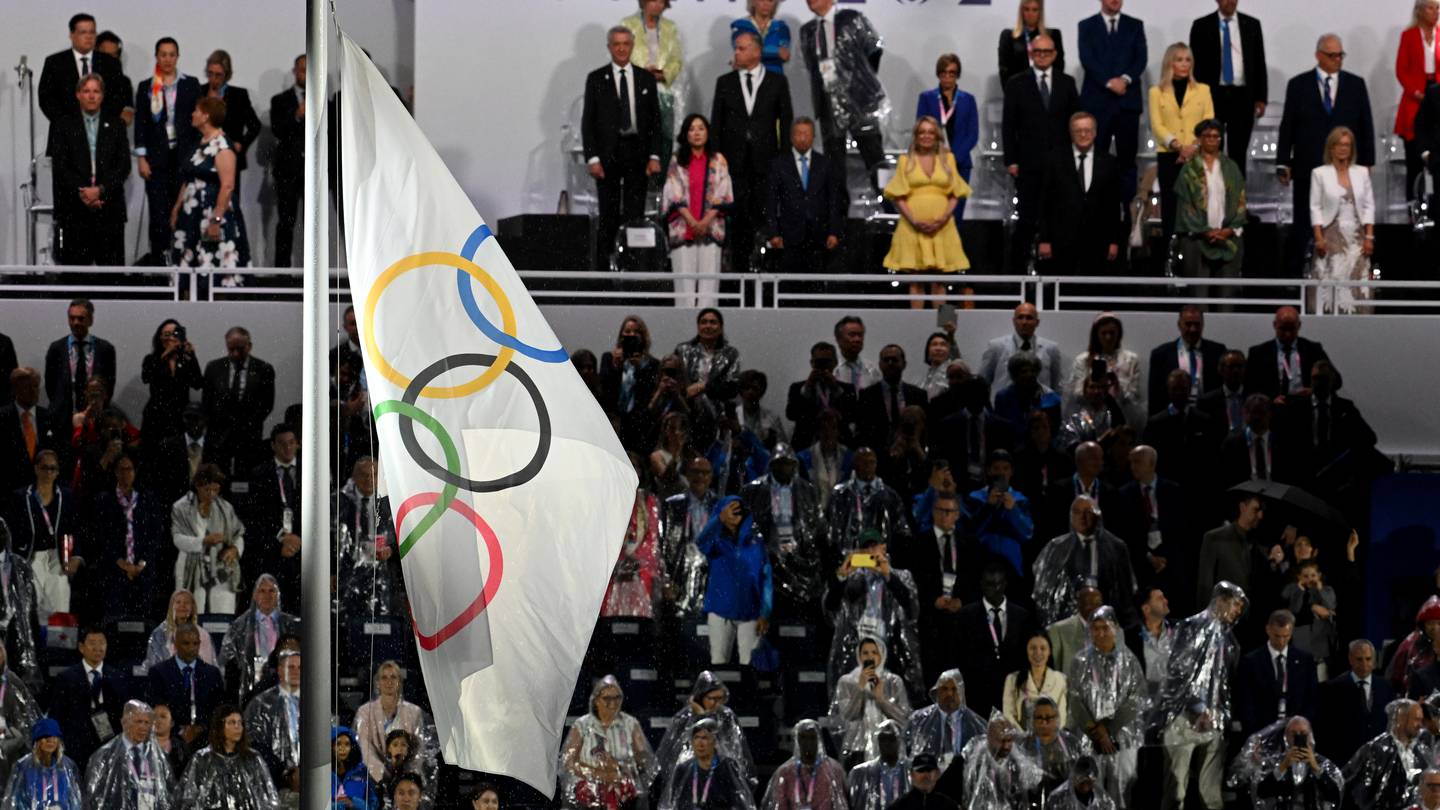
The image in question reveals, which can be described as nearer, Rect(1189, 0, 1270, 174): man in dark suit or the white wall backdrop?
Rect(1189, 0, 1270, 174): man in dark suit

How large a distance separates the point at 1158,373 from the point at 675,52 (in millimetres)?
4481

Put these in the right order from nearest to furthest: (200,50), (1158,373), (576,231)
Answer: (1158,373)
(576,231)
(200,50)

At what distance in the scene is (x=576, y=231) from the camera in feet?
58.2

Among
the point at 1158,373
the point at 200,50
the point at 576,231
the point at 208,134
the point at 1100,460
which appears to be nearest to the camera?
the point at 1100,460

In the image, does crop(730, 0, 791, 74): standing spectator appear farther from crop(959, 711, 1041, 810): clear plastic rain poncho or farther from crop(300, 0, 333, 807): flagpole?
crop(300, 0, 333, 807): flagpole

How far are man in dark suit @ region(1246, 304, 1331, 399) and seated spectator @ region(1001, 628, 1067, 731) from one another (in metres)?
3.09

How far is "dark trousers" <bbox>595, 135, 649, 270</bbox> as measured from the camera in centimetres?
1702

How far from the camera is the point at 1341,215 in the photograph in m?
17.3

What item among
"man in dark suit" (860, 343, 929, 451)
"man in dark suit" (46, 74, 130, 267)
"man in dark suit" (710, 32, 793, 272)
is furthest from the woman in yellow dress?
"man in dark suit" (46, 74, 130, 267)

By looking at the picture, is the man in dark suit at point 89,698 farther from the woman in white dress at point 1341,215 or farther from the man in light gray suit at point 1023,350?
the woman in white dress at point 1341,215

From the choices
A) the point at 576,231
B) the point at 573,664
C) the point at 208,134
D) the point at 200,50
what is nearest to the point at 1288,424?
the point at 576,231

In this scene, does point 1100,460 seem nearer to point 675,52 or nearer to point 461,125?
point 675,52

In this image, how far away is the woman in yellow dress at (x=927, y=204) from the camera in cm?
1645

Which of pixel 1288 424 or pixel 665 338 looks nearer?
pixel 1288 424
